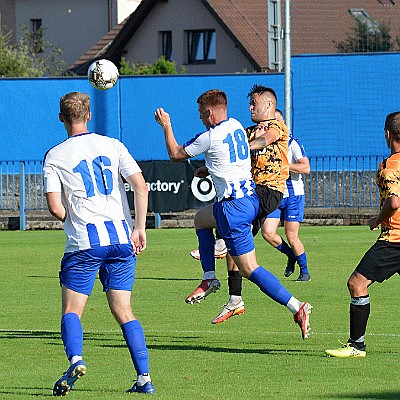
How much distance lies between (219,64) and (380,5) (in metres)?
6.90

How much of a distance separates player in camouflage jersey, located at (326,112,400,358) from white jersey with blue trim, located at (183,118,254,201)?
1.46 meters

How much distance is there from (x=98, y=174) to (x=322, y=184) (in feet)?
60.4

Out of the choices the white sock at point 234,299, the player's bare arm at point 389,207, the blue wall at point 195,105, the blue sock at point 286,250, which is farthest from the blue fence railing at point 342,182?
the player's bare arm at point 389,207

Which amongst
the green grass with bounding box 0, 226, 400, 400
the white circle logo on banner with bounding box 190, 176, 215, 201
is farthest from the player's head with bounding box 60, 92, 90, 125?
the white circle logo on banner with bounding box 190, 176, 215, 201

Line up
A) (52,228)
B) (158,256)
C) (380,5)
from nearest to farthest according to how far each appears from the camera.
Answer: (158,256) → (52,228) → (380,5)

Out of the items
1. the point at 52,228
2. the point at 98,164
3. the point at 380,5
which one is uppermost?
the point at 380,5

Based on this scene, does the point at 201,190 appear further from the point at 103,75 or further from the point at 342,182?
the point at 103,75

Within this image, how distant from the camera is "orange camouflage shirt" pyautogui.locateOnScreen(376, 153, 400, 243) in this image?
8.15 metres

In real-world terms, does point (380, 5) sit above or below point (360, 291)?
above

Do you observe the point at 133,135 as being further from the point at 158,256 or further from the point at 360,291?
the point at 360,291

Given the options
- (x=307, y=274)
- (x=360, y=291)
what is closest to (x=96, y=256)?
(x=360, y=291)

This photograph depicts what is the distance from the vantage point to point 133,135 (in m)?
27.6

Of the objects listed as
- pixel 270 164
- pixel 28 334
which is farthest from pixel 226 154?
pixel 28 334

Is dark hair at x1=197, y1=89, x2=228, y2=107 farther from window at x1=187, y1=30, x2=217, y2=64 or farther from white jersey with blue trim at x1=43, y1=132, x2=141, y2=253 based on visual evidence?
window at x1=187, y1=30, x2=217, y2=64
